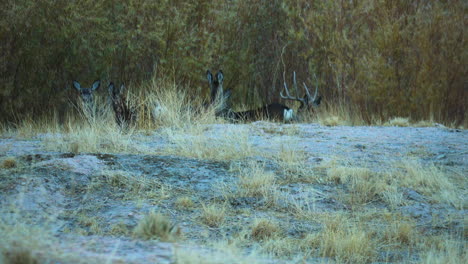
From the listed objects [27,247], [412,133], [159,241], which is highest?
[27,247]

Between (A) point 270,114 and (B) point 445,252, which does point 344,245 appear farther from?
(A) point 270,114

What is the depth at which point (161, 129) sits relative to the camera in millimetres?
10969

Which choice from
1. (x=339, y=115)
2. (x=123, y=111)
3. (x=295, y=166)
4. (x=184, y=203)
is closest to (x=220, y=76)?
(x=339, y=115)

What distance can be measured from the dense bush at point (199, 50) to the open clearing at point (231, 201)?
16.0 ft

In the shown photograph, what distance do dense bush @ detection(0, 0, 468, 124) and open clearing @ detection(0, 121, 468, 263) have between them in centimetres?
489

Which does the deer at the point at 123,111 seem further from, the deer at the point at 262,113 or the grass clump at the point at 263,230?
the grass clump at the point at 263,230

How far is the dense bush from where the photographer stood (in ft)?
46.8

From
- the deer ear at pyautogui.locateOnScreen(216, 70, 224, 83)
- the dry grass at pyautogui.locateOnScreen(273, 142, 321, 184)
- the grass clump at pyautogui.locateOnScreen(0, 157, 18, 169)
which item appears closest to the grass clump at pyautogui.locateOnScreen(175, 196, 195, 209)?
the dry grass at pyautogui.locateOnScreen(273, 142, 321, 184)

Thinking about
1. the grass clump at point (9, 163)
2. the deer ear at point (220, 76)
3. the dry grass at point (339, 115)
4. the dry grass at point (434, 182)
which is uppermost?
the grass clump at point (9, 163)

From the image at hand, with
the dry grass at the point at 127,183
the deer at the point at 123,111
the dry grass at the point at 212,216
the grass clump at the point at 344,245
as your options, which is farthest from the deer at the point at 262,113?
the grass clump at the point at 344,245

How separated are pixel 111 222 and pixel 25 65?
9941 mm

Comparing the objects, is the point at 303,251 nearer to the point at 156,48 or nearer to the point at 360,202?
the point at 360,202

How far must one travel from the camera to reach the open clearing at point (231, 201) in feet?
13.9

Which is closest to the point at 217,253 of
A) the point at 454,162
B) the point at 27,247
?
the point at 27,247
